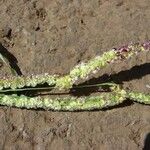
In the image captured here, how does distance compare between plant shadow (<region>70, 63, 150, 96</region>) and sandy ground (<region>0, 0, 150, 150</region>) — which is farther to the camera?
plant shadow (<region>70, 63, 150, 96</region>)

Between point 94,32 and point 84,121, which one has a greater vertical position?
point 94,32

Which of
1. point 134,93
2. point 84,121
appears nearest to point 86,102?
→ point 84,121

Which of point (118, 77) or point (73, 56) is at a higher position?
point (73, 56)

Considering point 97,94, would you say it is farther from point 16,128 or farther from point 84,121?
point 16,128

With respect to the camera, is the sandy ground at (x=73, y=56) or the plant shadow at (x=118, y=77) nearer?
the sandy ground at (x=73, y=56)

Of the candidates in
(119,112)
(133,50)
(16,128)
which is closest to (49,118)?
(16,128)

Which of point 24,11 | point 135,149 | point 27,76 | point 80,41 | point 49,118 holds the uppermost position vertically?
point 24,11

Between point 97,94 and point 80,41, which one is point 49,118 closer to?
point 97,94

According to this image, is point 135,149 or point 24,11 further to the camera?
point 24,11
